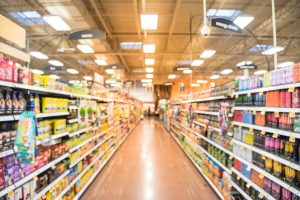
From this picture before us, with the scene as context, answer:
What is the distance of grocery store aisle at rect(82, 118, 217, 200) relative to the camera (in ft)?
13.5

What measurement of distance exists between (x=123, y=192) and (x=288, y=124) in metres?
3.40

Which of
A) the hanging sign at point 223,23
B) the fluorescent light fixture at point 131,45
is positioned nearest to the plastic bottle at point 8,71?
the hanging sign at point 223,23

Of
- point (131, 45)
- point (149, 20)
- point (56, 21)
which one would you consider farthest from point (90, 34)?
point (131, 45)

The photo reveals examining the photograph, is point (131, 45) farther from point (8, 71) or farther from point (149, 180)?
point (8, 71)

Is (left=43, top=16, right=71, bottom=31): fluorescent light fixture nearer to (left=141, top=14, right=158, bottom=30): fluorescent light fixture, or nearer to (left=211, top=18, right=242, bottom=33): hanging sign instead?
(left=141, top=14, right=158, bottom=30): fluorescent light fixture

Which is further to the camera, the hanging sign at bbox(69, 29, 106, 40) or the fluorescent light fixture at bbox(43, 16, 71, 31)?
the fluorescent light fixture at bbox(43, 16, 71, 31)

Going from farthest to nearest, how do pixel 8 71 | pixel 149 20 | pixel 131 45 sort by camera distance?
pixel 131 45 → pixel 149 20 → pixel 8 71

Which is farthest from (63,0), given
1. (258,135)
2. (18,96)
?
(258,135)

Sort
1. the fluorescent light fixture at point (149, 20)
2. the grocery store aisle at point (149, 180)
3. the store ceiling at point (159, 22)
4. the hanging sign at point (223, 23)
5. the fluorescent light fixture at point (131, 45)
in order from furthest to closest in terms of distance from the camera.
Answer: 1. the fluorescent light fixture at point (131, 45)
2. the store ceiling at point (159, 22)
3. the fluorescent light fixture at point (149, 20)
4. the grocery store aisle at point (149, 180)
5. the hanging sign at point (223, 23)

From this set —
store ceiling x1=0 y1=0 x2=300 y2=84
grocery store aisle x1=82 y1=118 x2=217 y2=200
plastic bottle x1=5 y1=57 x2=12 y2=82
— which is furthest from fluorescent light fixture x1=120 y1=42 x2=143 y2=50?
plastic bottle x1=5 y1=57 x2=12 y2=82

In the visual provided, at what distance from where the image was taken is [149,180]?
195 inches

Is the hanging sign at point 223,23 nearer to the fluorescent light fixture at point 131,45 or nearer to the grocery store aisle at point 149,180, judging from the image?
the grocery store aisle at point 149,180

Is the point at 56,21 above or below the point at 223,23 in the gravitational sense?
above

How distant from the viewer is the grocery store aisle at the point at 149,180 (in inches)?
163
